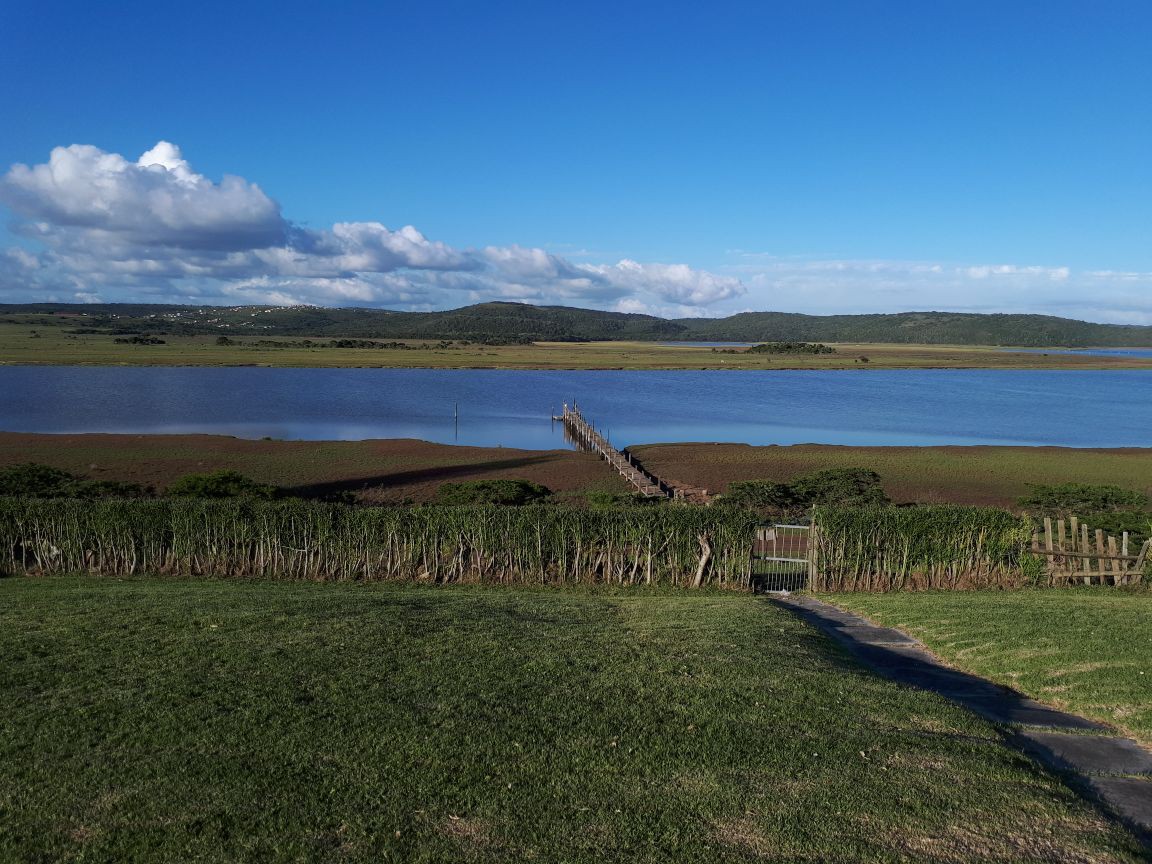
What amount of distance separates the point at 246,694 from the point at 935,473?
35.6 meters

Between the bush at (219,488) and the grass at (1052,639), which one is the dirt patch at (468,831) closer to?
the grass at (1052,639)

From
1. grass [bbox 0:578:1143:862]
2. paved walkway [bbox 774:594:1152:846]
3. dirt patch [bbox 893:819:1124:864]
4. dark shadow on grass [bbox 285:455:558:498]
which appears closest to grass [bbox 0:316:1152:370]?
dark shadow on grass [bbox 285:455:558:498]

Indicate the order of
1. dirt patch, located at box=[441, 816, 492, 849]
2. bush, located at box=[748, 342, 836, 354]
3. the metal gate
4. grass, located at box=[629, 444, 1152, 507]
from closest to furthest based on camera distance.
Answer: dirt patch, located at box=[441, 816, 492, 849] → the metal gate → grass, located at box=[629, 444, 1152, 507] → bush, located at box=[748, 342, 836, 354]

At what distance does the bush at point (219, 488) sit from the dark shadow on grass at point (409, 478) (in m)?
3.55

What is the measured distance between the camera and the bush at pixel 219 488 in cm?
2639

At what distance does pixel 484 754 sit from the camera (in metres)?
7.46

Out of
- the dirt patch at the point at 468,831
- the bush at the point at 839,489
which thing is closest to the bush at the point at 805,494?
the bush at the point at 839,489

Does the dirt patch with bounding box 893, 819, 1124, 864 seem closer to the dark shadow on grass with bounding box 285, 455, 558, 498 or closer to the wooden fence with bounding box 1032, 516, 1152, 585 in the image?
the wooden fence with bounding box 1032, 516, 1152, 585

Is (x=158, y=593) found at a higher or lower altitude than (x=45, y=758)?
lower

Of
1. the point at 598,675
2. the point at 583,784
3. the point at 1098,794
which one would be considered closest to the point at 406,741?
the point at 583,784

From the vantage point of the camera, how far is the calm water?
54500 millimetres

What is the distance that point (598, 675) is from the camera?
988 cm

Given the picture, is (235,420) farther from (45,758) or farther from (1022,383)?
(1022,383)

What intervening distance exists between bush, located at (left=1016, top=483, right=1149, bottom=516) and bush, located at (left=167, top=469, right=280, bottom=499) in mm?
23321
